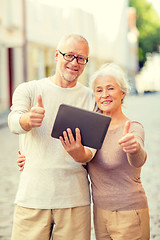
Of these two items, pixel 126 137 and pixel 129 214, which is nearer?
pixel 126 137

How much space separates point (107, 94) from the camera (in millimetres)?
2582

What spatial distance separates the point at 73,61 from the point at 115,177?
0.69 m

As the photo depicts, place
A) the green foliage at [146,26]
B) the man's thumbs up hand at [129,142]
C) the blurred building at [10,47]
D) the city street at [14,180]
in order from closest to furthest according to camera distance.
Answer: the man's thumbs up hand at [129,142] < the city street at [14,180] < the blurred building at [10,47] < the green foliage at [146,26]

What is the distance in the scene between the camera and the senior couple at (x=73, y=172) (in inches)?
101

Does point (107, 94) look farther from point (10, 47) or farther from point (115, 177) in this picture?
point (10, 47)

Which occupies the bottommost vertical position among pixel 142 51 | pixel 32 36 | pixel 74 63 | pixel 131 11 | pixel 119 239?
pixel 119 239

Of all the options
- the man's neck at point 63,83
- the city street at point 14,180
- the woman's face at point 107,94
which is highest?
the man's neck at point 63,83

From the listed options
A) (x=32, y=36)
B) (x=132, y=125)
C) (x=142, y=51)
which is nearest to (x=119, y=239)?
(x=132, y=125)

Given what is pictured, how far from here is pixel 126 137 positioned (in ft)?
7.36

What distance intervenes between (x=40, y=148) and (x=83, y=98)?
0.38 metres

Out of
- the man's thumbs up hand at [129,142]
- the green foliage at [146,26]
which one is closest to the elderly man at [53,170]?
the man's thumbs up hand at [129,142]

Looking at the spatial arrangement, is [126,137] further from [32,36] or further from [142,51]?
[142,51]

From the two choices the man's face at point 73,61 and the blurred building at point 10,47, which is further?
the blurred building at point 10,47

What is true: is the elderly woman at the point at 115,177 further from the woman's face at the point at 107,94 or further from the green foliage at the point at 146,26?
Answer: the green foliage at the point at 146,26
